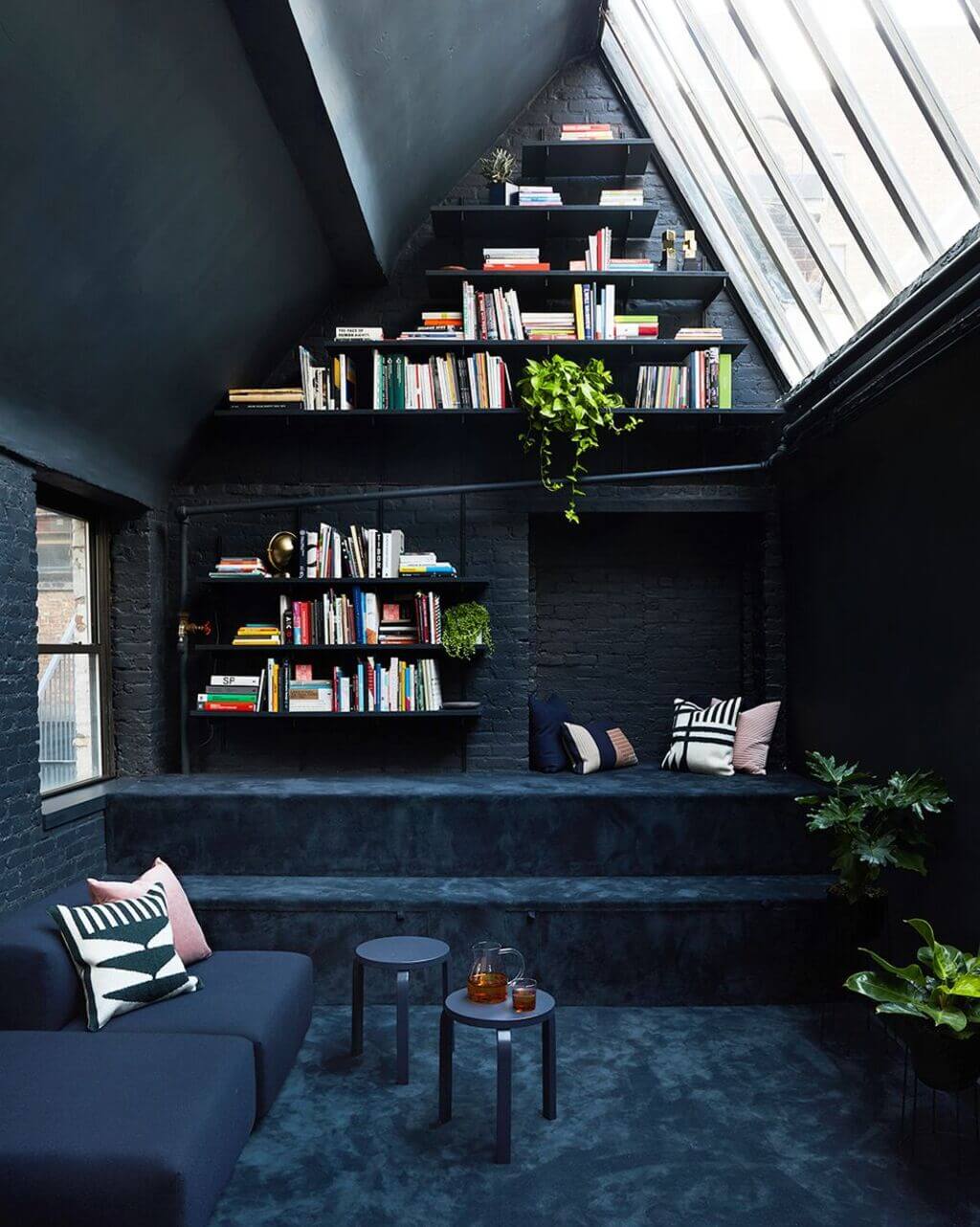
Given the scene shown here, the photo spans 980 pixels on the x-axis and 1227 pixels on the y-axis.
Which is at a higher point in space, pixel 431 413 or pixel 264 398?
pixel 264 398

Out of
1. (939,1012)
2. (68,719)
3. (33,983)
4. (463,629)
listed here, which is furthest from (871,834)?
(68,719)

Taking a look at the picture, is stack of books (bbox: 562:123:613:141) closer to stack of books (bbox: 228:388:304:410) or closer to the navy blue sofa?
stack of books (bbox: 228:388:304:410)

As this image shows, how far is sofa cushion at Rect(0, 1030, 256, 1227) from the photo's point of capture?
98.1 inches

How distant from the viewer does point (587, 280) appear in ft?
19.2

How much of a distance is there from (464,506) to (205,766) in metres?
2.18

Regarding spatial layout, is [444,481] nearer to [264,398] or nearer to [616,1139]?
[264,398]

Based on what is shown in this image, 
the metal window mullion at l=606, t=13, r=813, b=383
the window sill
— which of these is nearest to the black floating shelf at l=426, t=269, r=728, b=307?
the metal window mullion at l=606, t=13, r=813, b=383

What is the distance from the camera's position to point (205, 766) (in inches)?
242

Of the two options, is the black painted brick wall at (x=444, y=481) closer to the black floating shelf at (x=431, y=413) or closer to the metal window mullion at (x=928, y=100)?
the black floating shelf at (x=431, y=413)

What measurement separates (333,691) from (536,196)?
297cm

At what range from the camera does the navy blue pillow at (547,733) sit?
6.02 metres

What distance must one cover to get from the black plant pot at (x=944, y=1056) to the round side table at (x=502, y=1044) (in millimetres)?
1140

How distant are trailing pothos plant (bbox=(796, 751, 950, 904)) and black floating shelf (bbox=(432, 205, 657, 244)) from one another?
330cm

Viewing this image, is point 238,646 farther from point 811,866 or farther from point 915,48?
point 915,48
